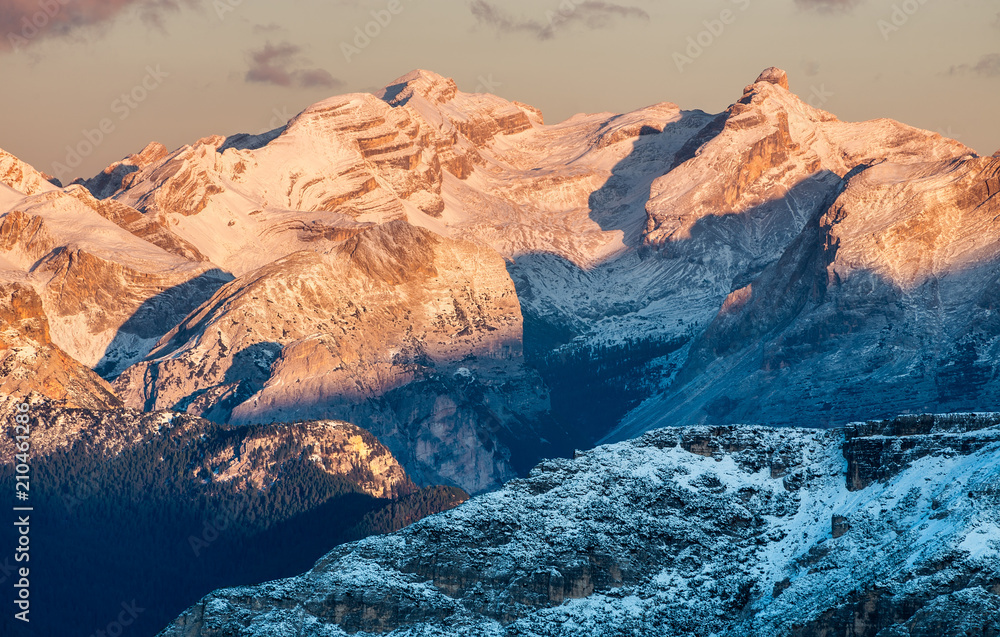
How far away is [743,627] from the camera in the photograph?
19962cm

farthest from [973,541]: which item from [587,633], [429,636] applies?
[429,636]

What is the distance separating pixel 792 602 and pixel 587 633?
2014 cm

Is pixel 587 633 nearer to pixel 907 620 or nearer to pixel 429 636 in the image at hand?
pixel 429 636

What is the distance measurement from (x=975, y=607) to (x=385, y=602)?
56268 millimetres

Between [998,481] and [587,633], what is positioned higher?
[998,481]

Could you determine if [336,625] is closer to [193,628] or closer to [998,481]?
[193,628]

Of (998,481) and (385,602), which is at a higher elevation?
(998,481)

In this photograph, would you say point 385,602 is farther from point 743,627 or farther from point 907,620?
point 907,620

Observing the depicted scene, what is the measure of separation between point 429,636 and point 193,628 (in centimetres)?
2266

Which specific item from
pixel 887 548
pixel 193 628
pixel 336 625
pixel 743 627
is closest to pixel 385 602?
pixel 336 625

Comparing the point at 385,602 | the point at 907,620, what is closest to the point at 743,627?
the point at 907,620

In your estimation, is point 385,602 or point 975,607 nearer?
point 975,607

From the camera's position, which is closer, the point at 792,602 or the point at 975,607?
Answer: the point at 975,607

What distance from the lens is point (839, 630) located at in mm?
190250
